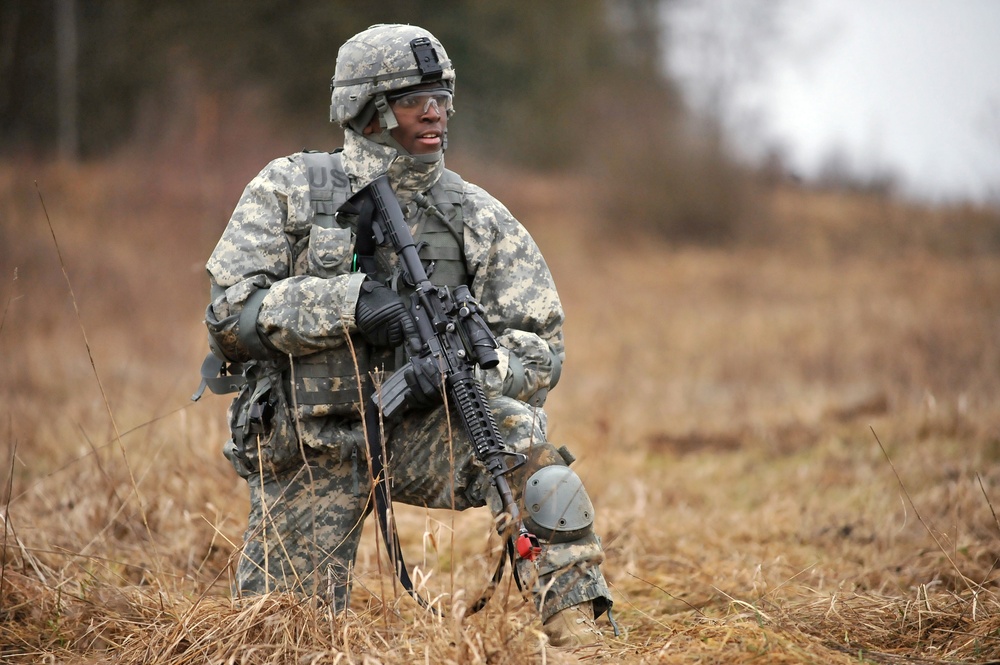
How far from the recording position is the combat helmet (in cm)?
337

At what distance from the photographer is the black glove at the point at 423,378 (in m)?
3.11

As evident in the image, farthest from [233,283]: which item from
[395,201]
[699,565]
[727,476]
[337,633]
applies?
[727,476]

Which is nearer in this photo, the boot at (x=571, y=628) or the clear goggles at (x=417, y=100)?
the boot at (x=571, y=628)

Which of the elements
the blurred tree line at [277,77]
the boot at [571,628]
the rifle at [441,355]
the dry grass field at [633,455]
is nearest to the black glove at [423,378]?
the rifle at [441,355]

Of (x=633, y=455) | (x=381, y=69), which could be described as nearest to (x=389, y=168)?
(x=381, y=69)

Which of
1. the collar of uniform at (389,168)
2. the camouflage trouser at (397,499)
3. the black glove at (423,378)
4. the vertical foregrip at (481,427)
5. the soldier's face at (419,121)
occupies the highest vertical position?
the soldier's face at (419,121)

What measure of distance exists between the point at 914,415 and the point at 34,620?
18.8ft

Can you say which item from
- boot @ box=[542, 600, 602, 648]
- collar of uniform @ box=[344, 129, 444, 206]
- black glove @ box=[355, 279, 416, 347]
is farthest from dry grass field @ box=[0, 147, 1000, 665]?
collar of uniform @ box=[344, 129, 444, 206]

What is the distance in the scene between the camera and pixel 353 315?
3.14 m

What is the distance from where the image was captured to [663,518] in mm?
5508

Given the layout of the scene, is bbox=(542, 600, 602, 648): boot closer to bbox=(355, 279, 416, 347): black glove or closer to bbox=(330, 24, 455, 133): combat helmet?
bbox=(355, 279, 416, 347): black glove

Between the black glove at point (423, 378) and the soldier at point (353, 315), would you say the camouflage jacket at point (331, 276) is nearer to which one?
the soldier at point (353, 315)

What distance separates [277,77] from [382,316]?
18.0 metres

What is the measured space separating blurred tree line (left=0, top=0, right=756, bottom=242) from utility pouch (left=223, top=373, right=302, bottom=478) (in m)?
13.8
